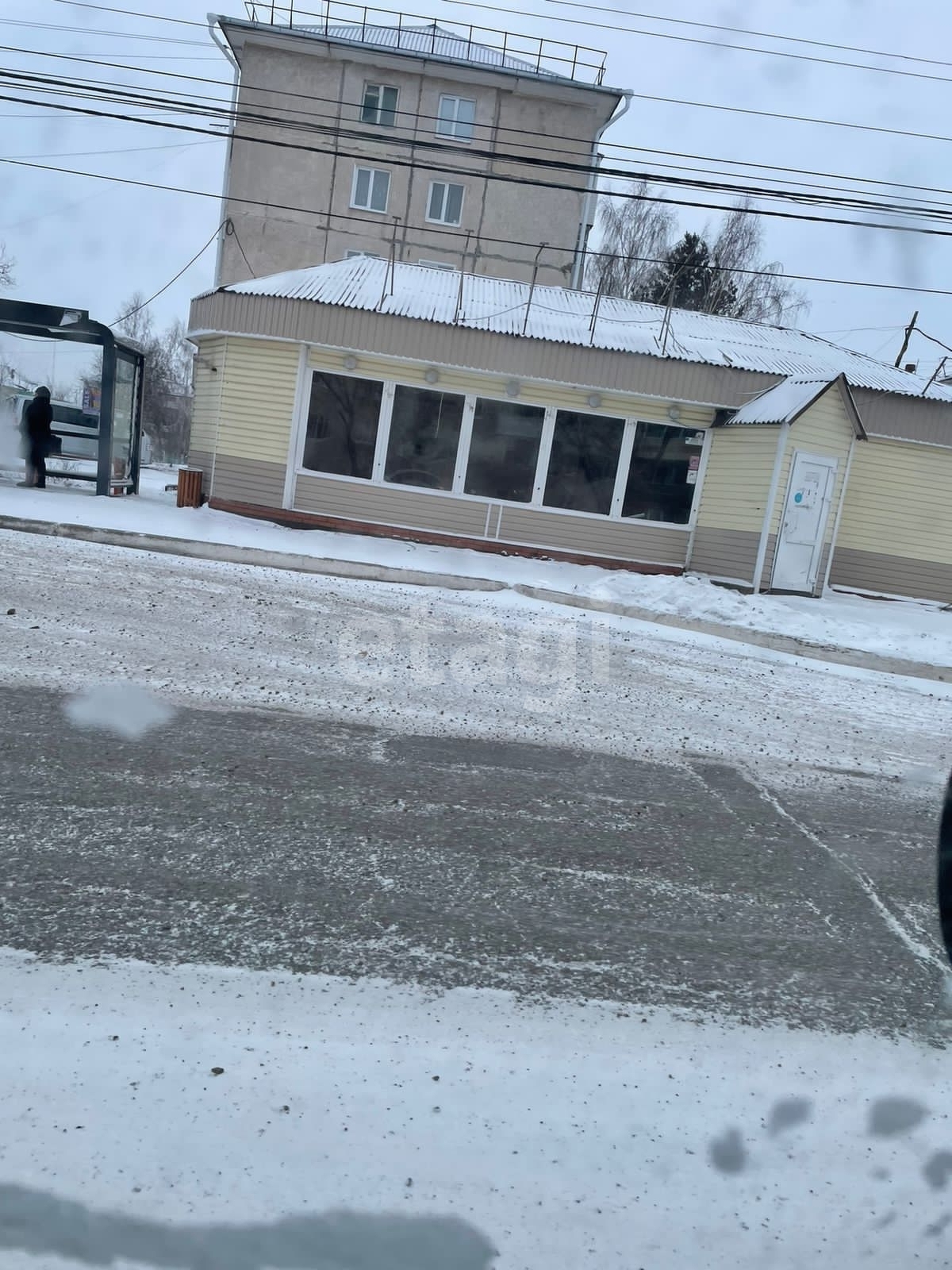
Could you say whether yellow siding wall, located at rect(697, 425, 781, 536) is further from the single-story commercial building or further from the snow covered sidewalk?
the snow covered sidewalk

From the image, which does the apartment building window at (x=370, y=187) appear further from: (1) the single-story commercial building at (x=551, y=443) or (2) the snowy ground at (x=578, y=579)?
(2) the snowy ground at (x=578, y=579)

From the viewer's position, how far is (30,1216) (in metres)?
2.17

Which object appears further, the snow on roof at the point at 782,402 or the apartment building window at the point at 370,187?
the apartment building window at the point at 370,187

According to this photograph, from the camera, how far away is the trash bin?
693 inches

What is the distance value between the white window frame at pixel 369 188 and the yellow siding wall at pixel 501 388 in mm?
19629

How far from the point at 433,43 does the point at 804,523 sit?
2848 cm

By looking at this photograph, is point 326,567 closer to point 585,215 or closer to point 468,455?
point 468,455

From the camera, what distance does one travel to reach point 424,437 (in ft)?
58.2

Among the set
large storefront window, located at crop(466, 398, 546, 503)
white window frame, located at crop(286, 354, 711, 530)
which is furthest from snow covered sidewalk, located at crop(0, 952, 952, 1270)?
large storefront window, located at crop(466, 398, 546, 503)

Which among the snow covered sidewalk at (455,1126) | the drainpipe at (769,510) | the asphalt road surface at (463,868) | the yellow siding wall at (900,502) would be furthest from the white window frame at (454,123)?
the snow covered sidewalk at (455,1126)

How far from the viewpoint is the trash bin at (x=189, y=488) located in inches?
693

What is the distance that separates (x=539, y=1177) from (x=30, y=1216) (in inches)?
46.8

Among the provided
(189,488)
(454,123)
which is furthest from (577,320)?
(454,123)

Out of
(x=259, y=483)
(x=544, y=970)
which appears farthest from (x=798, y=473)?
(x=544, y=970)
